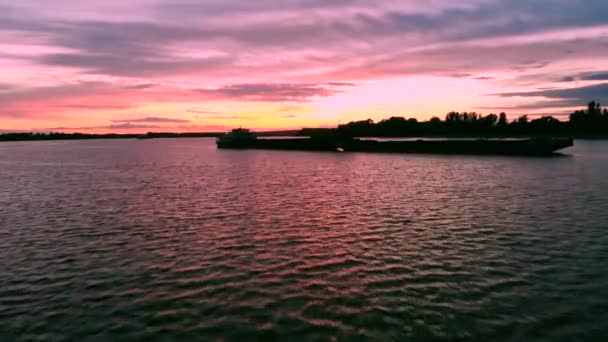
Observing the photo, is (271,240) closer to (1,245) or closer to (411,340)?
(411,340)

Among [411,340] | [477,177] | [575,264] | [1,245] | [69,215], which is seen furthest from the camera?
[477,177]

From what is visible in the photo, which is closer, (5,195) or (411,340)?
(411,340)

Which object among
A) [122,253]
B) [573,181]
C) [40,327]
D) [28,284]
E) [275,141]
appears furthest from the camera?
[275,141]

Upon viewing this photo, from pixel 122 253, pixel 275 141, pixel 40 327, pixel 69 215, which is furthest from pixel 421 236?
pixel 275 141

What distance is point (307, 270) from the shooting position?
15805mm

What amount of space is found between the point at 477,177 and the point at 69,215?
43628 millimetres

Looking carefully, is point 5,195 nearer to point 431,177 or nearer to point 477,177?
point 431,177

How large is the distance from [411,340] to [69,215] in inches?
1007

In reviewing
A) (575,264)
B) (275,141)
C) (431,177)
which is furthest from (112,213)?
(275,141)

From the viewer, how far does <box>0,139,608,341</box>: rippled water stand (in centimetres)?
1130

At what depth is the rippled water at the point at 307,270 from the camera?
11.3m

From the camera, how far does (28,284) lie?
1454cm

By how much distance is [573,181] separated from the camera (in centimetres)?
4406

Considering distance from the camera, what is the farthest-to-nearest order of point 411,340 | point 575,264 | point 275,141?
point 275,141 → point 575,264 → point 411,340
